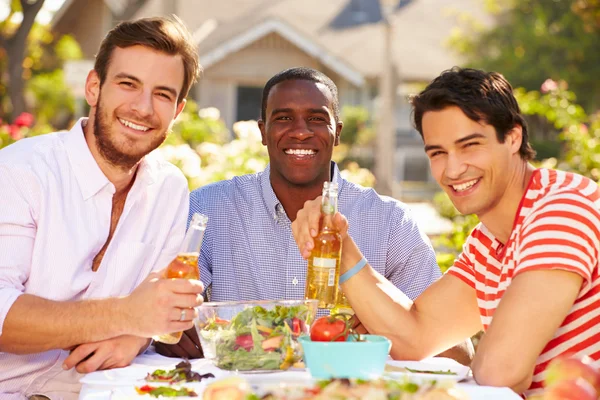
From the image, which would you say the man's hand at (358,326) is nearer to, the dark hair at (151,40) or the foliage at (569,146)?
the dark hair at (151,40)

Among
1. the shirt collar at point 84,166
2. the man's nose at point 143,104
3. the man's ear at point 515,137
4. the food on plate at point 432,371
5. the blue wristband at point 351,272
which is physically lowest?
the food on plate at point 432,371

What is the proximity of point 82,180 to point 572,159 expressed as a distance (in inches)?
222

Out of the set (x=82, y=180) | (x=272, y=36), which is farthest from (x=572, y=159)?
(x=272, y=36)

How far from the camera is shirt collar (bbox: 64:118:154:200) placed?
3.57 metres

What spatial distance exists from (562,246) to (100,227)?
1.79 metres

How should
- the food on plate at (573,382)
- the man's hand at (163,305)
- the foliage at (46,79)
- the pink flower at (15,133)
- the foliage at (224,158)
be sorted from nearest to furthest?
the food on plate at (573,382), the man's hand at (163,305), the foliage at (224,158), the pink flower at (15,133), the foliage at (46,79)

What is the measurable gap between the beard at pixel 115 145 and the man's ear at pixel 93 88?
57 mm

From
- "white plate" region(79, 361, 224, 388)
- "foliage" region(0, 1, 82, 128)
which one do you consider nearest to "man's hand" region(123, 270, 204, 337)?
"white plate" region(79, 361, 224, 388)

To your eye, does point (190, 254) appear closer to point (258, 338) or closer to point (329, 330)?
point (258, 338)

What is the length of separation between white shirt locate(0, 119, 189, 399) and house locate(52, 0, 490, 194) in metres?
19.5

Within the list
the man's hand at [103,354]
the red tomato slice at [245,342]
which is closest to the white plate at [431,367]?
the red tomato slice at [245,342]

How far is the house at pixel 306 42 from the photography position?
24.7m

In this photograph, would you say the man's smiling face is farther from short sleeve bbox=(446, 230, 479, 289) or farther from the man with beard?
short sleeve bbox=(446, 230, 479, 289)

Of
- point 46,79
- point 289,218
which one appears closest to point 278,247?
point 289,218
